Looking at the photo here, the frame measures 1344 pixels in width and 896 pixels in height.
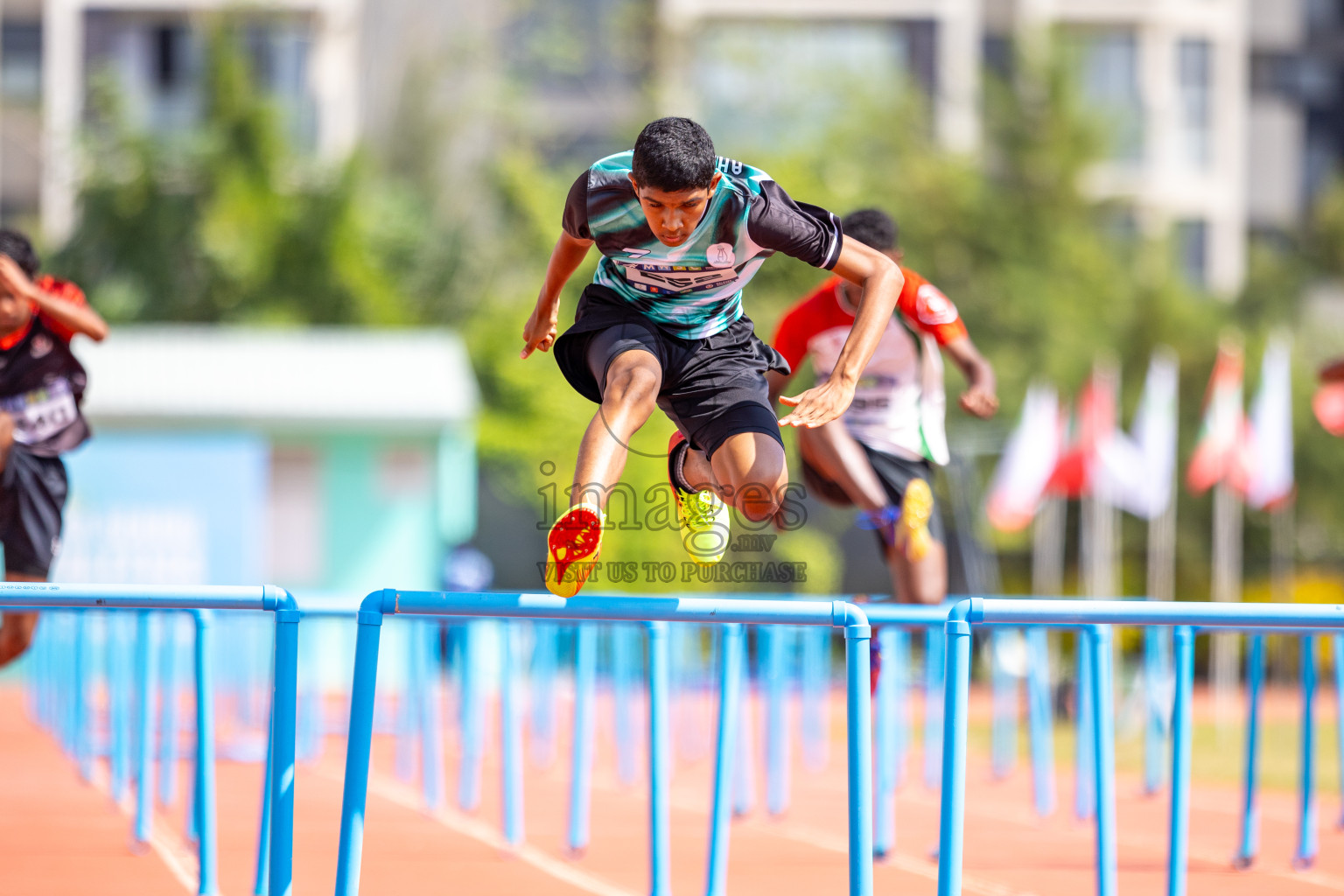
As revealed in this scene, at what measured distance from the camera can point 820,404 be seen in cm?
429

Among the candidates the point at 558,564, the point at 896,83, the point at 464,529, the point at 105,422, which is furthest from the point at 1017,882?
the point at 896,83

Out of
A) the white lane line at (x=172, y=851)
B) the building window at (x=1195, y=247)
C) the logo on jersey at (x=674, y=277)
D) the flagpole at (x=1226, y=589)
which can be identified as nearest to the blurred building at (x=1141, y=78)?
the building window at (x=1195, y=247)

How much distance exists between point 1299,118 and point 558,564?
114 ft

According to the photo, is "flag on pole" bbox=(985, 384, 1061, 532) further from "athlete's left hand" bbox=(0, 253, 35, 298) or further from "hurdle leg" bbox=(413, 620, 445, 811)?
"athlete's left hand" bbox=(0, 253, 35, 298)

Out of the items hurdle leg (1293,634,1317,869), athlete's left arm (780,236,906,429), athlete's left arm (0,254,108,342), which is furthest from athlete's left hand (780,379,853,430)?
hurdle leg (1293,634,1317,869)

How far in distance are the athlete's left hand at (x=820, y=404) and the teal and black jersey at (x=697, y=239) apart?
0.40m

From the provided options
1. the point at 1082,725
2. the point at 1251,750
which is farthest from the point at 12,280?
the point at 1251,750

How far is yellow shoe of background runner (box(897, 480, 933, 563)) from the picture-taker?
671 centimetres

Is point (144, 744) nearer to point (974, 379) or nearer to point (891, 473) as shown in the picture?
point (891, 473)

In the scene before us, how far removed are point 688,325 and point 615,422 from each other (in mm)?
612

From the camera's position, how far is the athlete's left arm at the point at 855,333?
4270mm

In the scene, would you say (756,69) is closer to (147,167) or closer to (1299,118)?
(147,167)

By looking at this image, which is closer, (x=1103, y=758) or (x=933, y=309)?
(x=1103, y=758)

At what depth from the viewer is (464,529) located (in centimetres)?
2097
